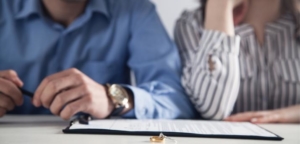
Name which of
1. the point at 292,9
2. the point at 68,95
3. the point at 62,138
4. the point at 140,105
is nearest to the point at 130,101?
the point at 140,105

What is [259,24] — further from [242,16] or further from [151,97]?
[151,97]

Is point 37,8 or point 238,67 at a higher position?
point 37,8

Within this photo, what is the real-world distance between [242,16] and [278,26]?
11 cm

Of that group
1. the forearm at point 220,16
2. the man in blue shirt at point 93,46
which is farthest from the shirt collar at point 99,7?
the forearm at point 220,16

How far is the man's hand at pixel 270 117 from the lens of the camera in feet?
2.92

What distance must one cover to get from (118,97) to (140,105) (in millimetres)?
68

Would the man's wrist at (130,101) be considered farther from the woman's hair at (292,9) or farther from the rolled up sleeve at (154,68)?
the woman's hair at (292,9)

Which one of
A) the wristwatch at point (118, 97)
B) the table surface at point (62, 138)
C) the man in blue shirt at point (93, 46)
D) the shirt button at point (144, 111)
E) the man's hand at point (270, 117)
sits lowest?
the man's hand at point (270, 117)

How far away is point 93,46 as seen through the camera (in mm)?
1079

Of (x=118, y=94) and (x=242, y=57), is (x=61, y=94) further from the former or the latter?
(x=242, y=57)

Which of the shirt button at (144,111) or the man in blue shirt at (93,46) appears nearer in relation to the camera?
the shirt button at (144,111)

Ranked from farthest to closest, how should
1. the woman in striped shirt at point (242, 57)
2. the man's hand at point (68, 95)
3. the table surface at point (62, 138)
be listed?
the woman in striped shirt at point (242, 57)
the man's hand at point (68, 95)
the table surface at point (62, 138)

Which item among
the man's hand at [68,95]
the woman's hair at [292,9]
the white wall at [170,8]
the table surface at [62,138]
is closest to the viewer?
the table surface at [62,138]

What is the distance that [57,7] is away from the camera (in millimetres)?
1062
